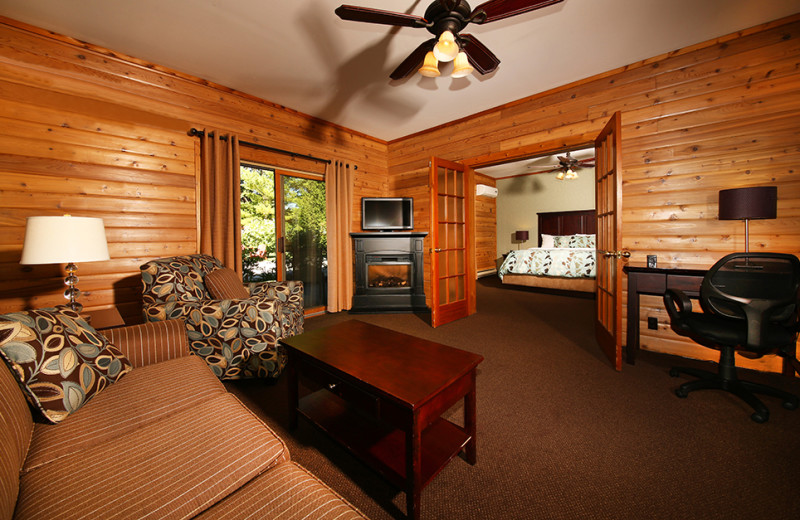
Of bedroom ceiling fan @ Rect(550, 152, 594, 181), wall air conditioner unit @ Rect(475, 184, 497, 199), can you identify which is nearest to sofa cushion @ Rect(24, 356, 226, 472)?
bedroom ceiling fan @ Rect(550, 152, 594, 181)

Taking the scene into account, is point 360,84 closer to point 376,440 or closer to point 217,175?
point 217,175

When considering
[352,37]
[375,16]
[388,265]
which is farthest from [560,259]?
[375,16]

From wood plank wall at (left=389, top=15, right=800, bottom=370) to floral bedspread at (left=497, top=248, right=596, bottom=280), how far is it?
2.60 meters

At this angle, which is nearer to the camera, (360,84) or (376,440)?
(376,440)

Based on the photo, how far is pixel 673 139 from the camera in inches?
104

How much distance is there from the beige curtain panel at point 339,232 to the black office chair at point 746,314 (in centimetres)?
357

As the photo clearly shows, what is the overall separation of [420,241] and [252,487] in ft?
12.8

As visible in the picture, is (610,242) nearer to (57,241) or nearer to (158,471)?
(158,471)

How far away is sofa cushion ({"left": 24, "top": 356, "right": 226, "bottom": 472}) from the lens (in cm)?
94

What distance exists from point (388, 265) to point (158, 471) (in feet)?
12.6

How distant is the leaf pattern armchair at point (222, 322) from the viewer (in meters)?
2.03

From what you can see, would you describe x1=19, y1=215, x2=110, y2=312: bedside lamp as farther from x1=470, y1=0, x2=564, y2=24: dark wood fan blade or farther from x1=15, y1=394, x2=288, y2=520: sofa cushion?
x1=470, y1=0, x2=564, y2=24: dark wood fan blade

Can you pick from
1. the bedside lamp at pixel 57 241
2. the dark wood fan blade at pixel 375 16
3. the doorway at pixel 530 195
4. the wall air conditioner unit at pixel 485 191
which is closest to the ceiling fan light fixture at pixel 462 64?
the dark wood fan blade at pixel 375 16

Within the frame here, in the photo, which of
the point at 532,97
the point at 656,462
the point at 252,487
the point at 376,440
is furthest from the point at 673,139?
the point at 252,487
